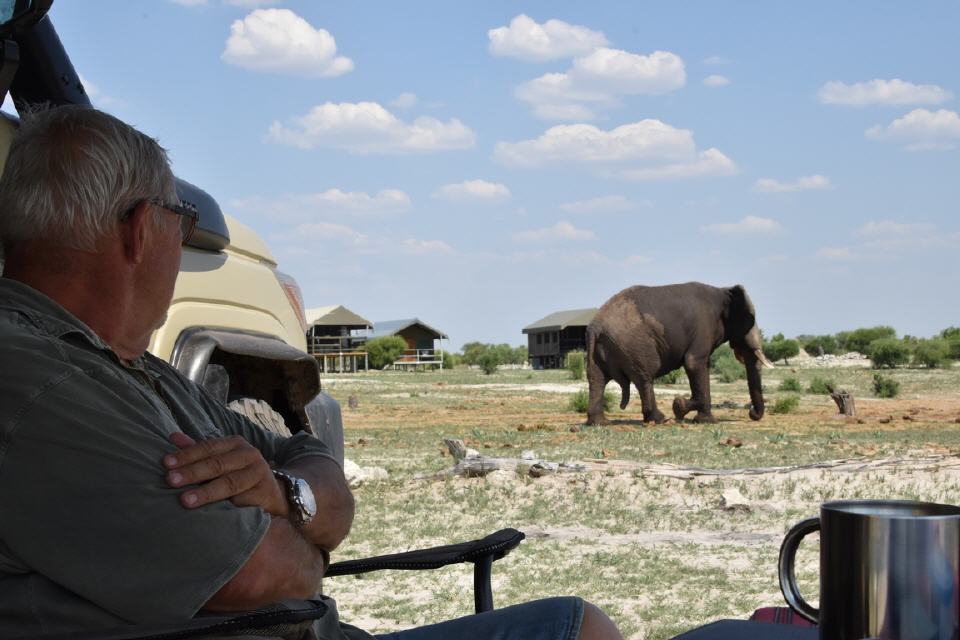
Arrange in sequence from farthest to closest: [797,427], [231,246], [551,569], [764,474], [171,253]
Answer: [797,427] → [764,474] → [551,569] → [231,246] → [171,253]

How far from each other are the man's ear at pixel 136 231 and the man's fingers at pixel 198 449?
13.7 inches

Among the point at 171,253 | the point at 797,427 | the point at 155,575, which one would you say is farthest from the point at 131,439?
the point at 797,427

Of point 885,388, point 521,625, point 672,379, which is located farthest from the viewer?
point 672,379

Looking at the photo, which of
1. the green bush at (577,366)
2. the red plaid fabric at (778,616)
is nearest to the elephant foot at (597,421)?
the red plaid fabric at (778,616)

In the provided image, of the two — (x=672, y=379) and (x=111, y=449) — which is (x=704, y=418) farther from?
(x=111, y=449)

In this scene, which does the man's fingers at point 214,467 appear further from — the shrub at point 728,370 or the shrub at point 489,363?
the shrub at point 489,363

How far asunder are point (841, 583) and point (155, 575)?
2.87ft

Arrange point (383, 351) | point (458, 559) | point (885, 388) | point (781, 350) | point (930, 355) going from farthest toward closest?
1. point (383, 351)
2. point (781, 350)
3. point (930, 355)
4. point (885, 388)
5. point (458, 559)

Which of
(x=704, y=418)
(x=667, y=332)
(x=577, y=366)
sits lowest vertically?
(x=704, y=418)

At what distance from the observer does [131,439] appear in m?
Result: 1.56

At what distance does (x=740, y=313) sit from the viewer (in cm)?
1941

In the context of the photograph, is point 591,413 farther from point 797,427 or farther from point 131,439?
point 131,439

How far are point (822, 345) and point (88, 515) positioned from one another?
57.1 m

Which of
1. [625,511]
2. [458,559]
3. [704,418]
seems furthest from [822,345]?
[458,559]
